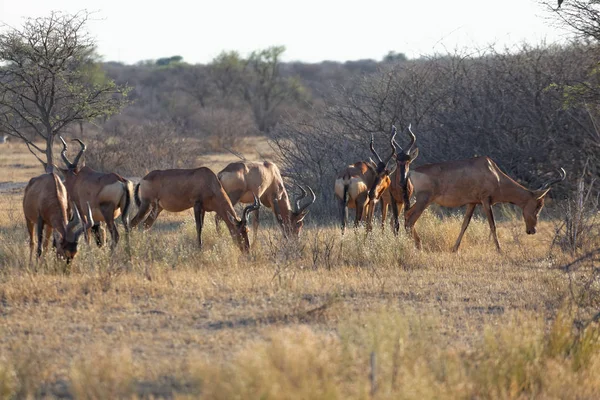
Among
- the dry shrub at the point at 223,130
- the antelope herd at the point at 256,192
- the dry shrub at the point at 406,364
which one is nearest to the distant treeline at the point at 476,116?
the antelope herd at the point at 256,192

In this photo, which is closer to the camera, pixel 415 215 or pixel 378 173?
pixel 415 215

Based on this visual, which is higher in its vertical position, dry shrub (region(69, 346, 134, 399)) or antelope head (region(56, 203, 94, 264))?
antelope head (region(56, 203, 94, 264))

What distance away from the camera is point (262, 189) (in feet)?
44.3

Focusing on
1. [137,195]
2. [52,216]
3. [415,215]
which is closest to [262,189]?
[137,195]

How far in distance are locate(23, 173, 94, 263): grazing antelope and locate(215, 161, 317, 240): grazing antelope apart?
9.50 feet

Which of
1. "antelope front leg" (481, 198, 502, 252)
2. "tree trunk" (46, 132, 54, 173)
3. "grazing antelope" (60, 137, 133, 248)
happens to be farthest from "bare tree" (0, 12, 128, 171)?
"antelope front leg" (481, 198, 502, 252)

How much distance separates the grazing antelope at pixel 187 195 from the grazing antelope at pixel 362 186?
1531 millimetres

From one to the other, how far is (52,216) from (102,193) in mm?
1447

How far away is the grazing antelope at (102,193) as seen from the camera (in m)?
11.9

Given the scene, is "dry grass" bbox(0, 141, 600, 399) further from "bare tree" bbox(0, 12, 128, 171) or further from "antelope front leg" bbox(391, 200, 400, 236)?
"bare tree" bbox(0, 12, 128, 171)

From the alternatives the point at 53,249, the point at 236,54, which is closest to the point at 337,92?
the point at 53,249

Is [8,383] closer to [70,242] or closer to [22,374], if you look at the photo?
[22,374]

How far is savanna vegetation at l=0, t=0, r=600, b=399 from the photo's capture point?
5793 millimetres

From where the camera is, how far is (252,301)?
27.9 ft
